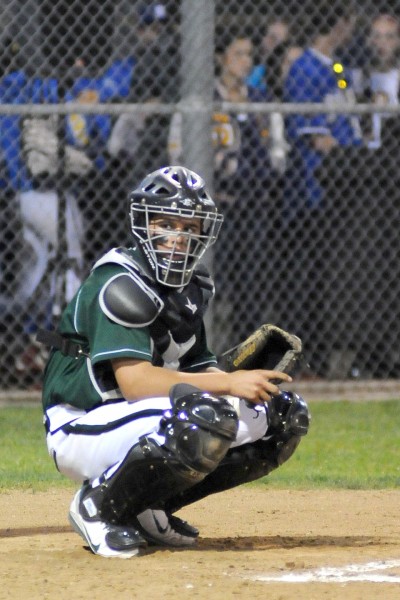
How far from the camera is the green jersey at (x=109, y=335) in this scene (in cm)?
361

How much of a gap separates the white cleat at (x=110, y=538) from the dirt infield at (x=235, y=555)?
3 cm

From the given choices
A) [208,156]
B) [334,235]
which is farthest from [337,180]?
[208,156]

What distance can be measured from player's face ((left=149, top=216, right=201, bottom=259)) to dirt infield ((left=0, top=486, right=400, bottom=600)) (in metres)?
0.95

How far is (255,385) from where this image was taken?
3572 millimetres

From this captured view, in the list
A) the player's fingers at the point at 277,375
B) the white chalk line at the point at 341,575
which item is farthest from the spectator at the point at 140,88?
the white chalk line at the point at 341,575

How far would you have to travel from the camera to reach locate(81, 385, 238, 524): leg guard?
3477 millimetres

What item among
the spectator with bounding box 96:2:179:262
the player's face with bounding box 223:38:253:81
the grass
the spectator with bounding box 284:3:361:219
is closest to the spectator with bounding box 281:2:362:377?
the spectator with bounding box 284:3:361:219

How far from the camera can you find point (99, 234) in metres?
7.68

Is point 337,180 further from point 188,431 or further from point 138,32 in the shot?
point 188,431

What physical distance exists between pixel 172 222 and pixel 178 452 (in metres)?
0.73

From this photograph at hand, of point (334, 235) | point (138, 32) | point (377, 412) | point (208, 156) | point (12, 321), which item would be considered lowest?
point (377, 412)

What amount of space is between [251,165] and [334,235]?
0.71 m

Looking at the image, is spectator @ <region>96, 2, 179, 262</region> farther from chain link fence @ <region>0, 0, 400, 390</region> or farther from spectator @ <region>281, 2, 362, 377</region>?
spectator @ <region>281, 2, 362, 377</region>

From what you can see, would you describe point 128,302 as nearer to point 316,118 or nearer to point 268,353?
point 268,353
